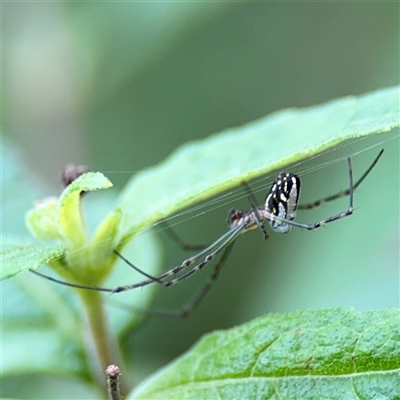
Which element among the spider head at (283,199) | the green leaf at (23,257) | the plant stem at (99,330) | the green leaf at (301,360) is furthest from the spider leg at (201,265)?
the green leaf at (23,257)

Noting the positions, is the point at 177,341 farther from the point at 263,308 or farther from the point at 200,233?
the point at 200,233

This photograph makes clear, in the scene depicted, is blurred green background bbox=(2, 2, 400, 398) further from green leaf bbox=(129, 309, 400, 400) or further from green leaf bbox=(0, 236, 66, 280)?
green leaf bbox=(0, 236, 66, 280)

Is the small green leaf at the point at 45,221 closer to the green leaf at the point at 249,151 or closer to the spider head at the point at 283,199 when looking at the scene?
the green leaf at the point at 249,151

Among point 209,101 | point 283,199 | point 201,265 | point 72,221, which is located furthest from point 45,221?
point 209,101

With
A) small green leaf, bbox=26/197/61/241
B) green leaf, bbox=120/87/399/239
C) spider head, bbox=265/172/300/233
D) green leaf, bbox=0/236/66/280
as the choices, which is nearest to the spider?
spider head, bbox=265/172/300/233

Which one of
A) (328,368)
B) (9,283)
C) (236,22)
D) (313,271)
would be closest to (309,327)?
(328,368)

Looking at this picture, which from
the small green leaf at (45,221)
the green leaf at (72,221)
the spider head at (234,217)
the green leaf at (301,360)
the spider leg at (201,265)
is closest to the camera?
the green leaf at (301,360)
